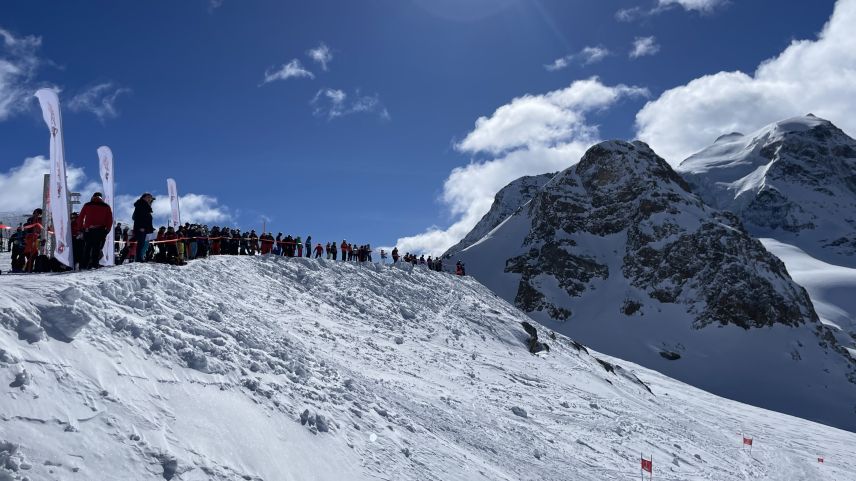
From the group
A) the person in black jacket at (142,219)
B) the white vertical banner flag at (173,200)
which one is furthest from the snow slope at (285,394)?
the white vertical banner flag at (173,200)

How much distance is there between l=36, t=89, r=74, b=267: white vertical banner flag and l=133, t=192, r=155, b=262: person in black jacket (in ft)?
8.46

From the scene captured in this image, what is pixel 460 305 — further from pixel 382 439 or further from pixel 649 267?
pixel 649 267

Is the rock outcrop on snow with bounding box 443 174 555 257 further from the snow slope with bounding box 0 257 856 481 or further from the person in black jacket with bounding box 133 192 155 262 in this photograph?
the person in black jacket with bounding box 133 192 155 262

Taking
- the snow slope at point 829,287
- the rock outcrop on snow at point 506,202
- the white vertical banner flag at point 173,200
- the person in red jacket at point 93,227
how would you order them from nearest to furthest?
the person in red jacket at point 93,227, the white vertical banner flag at point 173,200, the snow slope at point 829,287, the rock outcrop on snow at point 506,202

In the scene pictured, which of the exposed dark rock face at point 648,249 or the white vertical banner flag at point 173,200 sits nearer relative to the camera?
the white vertical banner flag at point 173,200

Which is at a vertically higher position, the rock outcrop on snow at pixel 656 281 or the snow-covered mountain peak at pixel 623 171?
the snow-covered mountain peak at pixel 623 171

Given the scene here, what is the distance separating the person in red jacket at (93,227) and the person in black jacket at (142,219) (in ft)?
6.61

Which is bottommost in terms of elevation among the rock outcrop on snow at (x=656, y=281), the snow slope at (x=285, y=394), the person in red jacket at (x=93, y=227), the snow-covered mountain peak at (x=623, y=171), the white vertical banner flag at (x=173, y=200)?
the snow slope at (x=285, y=394)

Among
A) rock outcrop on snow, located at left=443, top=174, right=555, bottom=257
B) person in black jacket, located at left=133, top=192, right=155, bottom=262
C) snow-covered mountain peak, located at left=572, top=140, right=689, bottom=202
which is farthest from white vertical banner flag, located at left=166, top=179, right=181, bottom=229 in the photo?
rock outcrop on snow, located at left=443, top=174, right=555, bottom=257

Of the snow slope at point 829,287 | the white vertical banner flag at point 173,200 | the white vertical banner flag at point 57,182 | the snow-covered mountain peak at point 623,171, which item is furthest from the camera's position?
the snow slope at point 829,287

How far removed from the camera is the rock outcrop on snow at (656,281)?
268 ft

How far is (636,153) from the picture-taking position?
124 meters

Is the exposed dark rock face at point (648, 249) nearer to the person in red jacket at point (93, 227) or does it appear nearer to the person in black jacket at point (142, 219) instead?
the person in black jacket at point (142, 219)

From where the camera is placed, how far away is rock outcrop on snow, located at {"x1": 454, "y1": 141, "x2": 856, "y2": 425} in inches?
3219
